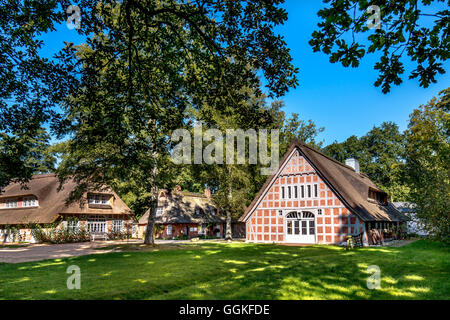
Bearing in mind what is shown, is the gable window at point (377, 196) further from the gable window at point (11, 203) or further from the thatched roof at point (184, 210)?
the gable window at point (11, 203)

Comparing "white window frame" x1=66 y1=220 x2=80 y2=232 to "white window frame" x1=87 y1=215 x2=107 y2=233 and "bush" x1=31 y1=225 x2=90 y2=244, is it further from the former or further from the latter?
"white window frame" x1=87 y1=215 x2=107 y2=233

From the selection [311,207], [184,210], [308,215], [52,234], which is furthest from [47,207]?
[311,207]

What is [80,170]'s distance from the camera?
70.5ft

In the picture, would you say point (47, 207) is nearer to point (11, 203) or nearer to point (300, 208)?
point (11, 203)

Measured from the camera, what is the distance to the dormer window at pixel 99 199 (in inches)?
1389

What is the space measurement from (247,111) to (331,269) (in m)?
5.86

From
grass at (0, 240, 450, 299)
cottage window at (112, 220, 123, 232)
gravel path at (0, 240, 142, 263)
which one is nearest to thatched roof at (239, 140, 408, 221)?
grass at (0, 240, 450, 299)

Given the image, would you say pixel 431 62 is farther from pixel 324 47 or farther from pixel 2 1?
pixel 2 1

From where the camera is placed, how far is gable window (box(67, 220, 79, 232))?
3148 centimetres

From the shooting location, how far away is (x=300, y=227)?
85.3ft

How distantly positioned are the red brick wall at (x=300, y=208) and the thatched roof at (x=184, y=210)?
582 inches

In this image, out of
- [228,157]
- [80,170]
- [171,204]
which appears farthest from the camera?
[171,204]

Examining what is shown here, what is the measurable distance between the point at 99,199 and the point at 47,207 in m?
5.49
